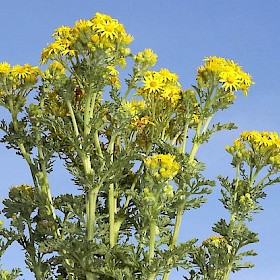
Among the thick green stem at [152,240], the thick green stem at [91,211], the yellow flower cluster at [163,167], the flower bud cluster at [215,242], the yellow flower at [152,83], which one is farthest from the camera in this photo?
the flower bud cluster at [215,242]

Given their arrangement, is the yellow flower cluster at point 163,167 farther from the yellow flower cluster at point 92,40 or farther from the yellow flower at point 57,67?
the yellow flower at point 57,67

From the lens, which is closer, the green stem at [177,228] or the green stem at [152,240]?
the green stem at [152,240]

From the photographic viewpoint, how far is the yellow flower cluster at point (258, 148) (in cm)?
982

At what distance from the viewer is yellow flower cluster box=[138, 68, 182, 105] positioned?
9758 mm

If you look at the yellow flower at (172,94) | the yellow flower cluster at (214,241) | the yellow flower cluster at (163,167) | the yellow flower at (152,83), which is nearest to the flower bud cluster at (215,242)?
the yellow flower cluster at (214,241)

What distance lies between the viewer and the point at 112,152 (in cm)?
937

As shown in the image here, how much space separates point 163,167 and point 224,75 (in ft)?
6.30

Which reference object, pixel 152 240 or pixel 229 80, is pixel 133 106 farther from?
pixel 152 240

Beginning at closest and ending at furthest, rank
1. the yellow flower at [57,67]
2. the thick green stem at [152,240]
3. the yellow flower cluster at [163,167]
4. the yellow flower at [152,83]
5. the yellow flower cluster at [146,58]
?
the yellow flower cluster at [163,167] < the thick green stem at [152,240] < the yellow flower cluster at [146,58] < the yellow flower at [57,67] < the yellow flower at [152,83]

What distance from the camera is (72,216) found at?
380 inches

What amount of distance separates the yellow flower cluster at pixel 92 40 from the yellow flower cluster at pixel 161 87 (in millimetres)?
535

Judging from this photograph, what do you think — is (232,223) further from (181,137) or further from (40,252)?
(40,252)

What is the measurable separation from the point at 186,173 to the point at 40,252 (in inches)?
89.5

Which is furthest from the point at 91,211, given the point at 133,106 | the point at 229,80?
the point at 229,80
